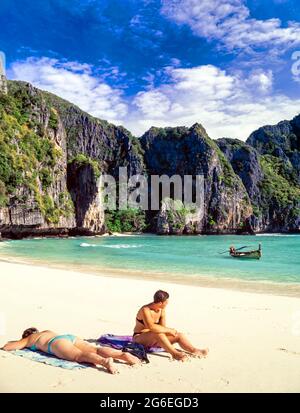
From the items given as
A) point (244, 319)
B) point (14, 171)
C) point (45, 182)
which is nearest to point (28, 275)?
point (244, 319)

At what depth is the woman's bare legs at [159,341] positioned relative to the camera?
238 inches

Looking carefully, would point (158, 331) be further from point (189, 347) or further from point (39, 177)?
point (39, 177)

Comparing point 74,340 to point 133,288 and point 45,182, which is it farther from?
point 45,182

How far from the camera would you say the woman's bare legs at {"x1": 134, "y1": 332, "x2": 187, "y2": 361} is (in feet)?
19.8

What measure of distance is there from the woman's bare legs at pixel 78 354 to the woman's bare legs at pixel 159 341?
3.17 feet

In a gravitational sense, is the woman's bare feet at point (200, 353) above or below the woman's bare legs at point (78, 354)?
below

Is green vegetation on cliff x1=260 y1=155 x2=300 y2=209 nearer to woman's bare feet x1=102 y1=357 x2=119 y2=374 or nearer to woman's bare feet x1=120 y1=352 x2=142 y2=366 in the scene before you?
woman's bare feet x1=120 y1=352 x2=142 y2=366

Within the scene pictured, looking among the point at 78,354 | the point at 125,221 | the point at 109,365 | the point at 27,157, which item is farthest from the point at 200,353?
the point at 125,221

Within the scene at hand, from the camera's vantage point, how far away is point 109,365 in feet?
17.7

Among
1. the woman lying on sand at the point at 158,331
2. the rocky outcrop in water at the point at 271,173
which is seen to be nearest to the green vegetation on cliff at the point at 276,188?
the rocky outcrop in water at the point at 271,173

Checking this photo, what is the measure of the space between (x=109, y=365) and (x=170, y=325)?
135 inches

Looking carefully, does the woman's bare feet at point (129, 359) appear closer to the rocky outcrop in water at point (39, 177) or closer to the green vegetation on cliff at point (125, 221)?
the rocky outcrop in water at point (39, 177)

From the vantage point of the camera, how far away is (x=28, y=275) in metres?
17.7

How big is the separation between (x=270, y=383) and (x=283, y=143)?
7331 inches
